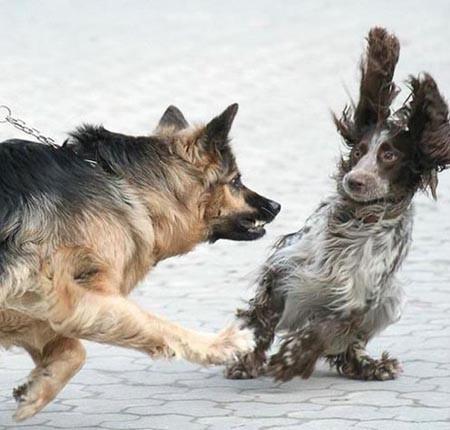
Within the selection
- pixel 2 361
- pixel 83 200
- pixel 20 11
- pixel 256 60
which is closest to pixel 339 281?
pixel 83 200

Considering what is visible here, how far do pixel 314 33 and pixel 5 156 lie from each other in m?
14.5

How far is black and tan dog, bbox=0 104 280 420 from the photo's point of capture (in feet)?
19.0

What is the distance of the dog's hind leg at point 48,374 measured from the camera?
237 inches

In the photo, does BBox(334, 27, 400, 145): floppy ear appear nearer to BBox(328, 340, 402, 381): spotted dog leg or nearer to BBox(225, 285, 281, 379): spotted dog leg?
BBox(225, 285, 281, 379): spotted dog leg

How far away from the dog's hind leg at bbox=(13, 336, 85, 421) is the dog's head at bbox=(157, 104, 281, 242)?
2.85 ft

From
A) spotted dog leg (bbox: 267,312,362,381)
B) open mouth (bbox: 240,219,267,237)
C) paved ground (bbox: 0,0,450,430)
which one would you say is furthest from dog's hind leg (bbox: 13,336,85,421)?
spotted dog leg (bbox: 267,312,362,381)

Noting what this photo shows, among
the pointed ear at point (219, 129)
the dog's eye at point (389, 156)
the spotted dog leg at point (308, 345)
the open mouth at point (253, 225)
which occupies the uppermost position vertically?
the pointed ear at point (219, 129)

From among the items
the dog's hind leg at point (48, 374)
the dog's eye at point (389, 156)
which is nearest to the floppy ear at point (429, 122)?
the dog's eye at point (389, 156)

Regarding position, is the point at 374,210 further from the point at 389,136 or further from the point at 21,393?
the point at 21,393

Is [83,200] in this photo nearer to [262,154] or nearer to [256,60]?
[262,154]

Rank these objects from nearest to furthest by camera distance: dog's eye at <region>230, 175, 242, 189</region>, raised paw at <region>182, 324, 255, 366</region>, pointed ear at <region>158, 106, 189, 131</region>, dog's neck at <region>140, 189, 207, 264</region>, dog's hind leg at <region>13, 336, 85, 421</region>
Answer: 1. raised paw at <region>182, 324, 255, 366</region>
2. dog's hind leg at <region>13, 336, 85, 421</region>
3. dog's neck at <region>140, 189, 207, 264</region>
4. dog's eye at <region>230, 175, 242, 189</region>
5. pointed ear at <region>158, 106, 189, 131</region>

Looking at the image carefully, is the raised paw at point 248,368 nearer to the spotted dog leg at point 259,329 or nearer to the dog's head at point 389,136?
the spotted dog leg at point 259,329

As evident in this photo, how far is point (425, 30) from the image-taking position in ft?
66.6

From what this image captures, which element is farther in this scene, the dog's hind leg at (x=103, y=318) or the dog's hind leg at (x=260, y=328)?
the dog's hind leg at (x=260, y=328)
